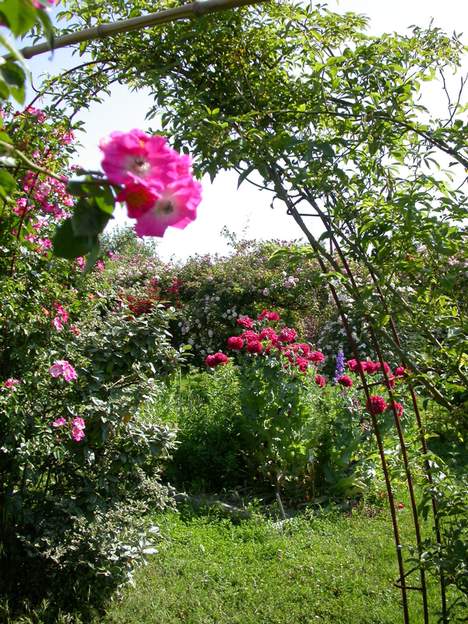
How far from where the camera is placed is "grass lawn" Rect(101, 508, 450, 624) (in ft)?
9.72

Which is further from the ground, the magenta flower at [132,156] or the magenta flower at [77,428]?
the magenta flower at [77,428]

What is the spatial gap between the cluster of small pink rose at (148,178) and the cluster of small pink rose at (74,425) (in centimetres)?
235

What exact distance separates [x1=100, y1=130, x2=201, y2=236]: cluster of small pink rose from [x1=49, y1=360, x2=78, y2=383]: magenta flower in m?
2.29

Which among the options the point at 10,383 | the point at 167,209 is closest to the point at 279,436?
the point at 10,383

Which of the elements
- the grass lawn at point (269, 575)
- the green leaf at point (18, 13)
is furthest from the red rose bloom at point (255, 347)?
the green leaf at point (18, 13)

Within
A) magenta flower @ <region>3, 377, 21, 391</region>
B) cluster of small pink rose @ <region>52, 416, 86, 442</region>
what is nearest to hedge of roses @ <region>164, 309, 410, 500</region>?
cluster of small pink rose @ <region>52, 416, 86, 442</region>

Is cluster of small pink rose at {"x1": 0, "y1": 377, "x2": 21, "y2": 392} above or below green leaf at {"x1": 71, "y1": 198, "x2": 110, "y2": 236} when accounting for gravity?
above

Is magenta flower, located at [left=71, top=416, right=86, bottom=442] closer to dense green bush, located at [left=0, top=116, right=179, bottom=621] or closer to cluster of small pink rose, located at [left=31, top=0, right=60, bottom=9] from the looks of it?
dense green bush, located at [left=0, top=116, right=179, bottom=621]

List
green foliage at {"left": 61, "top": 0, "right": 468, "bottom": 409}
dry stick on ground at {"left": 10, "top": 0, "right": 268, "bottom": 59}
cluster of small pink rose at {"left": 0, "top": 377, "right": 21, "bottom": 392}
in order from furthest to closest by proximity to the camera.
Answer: cluster of small pink rose at {"left": 0, "top": 377, "right": 21, "bottom": 392}
green foliage at {"left": 61, "top": 0, "right": 468, "bottom": 409}
dry stick on ground at {"left": 10, "top": 0, "right": 268, "bottom": 59}

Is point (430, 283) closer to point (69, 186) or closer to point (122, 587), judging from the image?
point (69, 186)

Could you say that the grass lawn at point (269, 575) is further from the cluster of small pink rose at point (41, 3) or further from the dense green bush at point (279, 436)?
the cluster of small pink rose at point (41, 3)

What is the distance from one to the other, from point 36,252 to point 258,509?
7.02 ft

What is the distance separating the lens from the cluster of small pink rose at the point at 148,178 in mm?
670

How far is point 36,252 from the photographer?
295 cm
